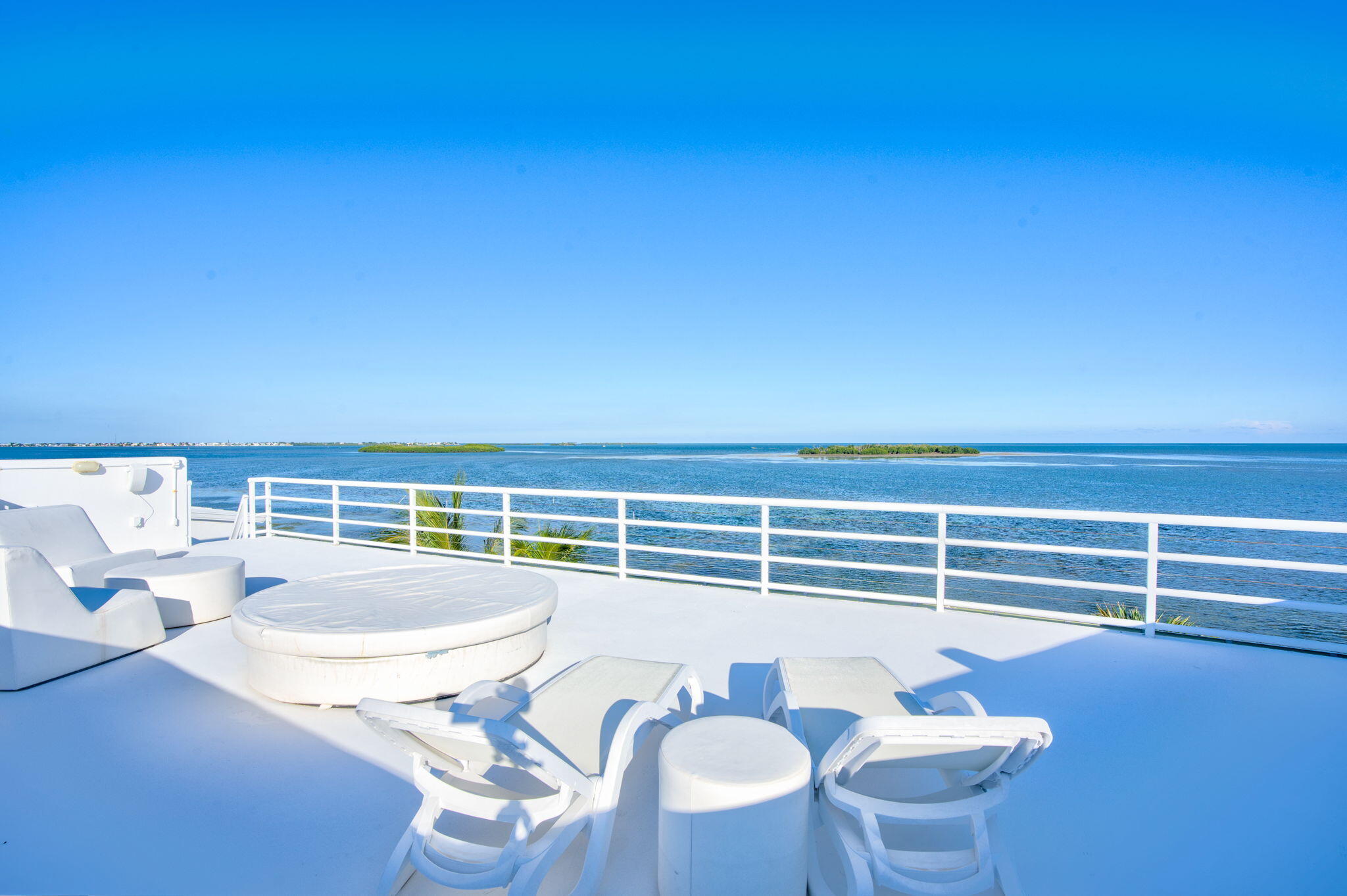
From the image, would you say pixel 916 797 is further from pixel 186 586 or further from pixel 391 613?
pixel 186 586

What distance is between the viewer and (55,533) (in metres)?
4.36

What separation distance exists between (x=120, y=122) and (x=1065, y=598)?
1839 centimetres

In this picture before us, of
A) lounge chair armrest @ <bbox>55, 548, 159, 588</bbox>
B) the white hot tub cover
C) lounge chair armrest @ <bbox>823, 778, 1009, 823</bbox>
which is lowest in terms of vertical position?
lounge chair armrest @ <bbox>55, 548, 159, 588</bbox>

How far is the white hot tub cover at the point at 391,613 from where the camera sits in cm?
253

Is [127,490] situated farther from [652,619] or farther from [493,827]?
[493,827]

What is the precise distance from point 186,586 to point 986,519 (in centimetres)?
2159

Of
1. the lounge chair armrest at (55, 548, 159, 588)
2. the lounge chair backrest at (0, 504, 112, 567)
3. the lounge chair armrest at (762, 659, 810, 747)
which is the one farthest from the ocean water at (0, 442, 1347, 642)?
the lounge chair armrest at (762, 659, 810, 747)

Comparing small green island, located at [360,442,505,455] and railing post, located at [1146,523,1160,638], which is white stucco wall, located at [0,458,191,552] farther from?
small green island, located at [360,442,505,455]

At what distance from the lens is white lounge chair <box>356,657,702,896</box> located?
4.66 ft

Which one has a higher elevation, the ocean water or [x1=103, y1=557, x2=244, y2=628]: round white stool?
[x1=103, y1=557, x2=244, y2=628]: round white stool

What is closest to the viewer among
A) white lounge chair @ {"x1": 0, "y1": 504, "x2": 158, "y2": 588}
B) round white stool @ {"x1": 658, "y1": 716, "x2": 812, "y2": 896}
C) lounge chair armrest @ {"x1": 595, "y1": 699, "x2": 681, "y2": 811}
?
round white stool @ {"x1": 658, "y1": 716, "x2": 812, "y2": 896}

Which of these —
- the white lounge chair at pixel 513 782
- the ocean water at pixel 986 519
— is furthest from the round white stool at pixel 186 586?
the white lounge chair at pixel 513 782

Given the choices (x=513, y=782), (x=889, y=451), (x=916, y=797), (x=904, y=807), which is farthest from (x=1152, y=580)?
(x=889, y=451)

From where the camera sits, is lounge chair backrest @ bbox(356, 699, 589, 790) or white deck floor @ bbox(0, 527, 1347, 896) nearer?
lounge chair backrest @ bbox(356, 699, 589, 790)
